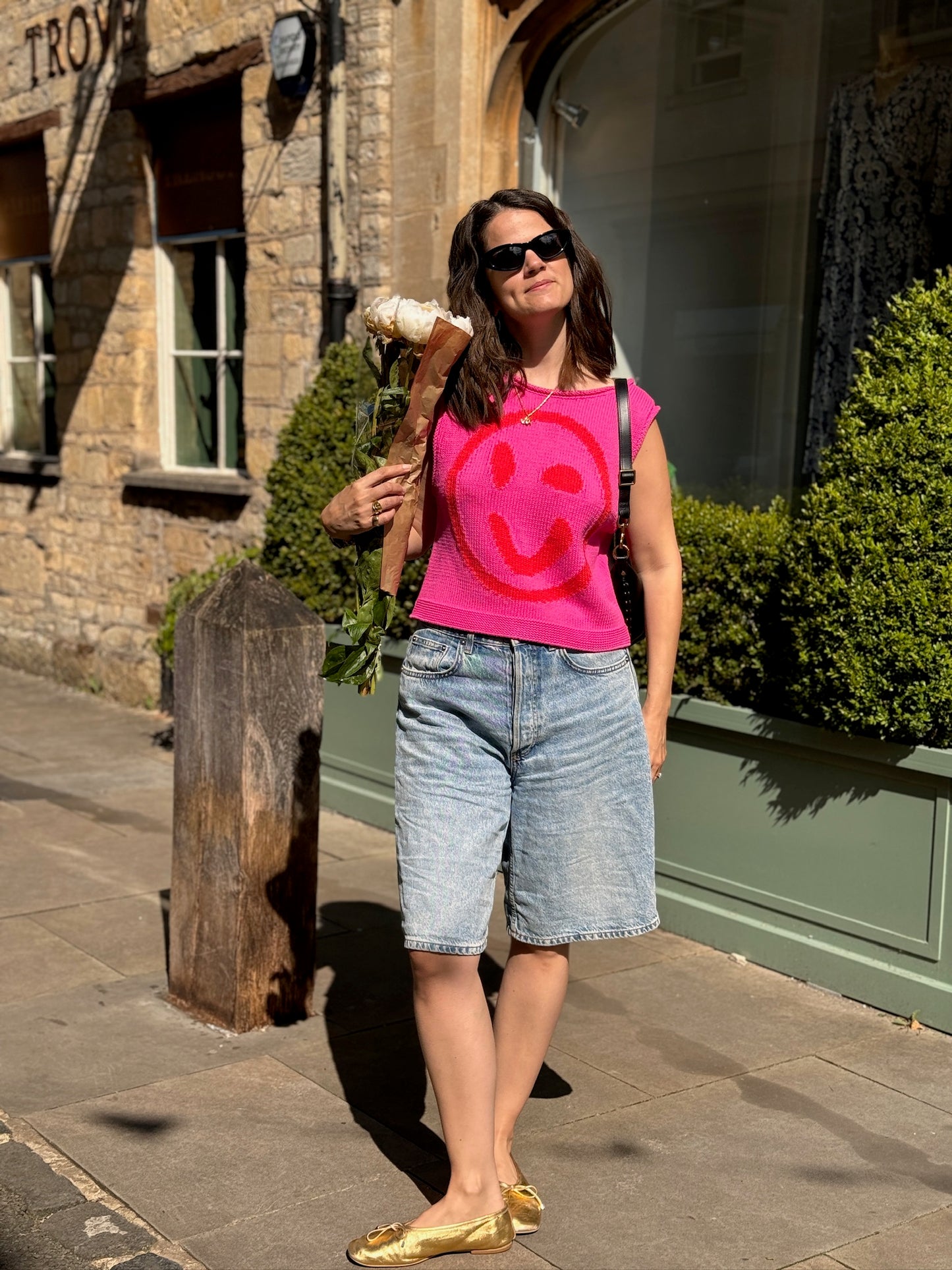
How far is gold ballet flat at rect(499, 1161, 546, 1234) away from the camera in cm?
293

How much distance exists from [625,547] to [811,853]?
69.6 inches

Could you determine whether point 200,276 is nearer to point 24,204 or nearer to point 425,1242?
point 24,204

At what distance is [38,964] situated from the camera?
14.7 feet

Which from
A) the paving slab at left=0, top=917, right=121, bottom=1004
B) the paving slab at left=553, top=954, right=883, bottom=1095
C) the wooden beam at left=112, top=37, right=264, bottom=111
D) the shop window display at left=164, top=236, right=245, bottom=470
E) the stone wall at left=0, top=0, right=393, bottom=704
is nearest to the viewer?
the paving slab at left=553, top=954, right=883, bottom=1095

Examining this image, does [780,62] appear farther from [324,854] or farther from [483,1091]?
[483,1091]

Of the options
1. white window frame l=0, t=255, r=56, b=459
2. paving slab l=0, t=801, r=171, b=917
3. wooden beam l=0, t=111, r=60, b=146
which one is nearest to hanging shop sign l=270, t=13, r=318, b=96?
wooden beam l=0, t=111, r=60, b=146

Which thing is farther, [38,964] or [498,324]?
[38,964]

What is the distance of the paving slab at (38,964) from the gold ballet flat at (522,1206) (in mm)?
1840

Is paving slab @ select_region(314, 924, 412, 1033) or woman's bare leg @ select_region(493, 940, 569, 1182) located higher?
woman's bare leg @ select_region(493, 940, 569, 1182)

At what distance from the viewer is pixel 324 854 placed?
580cm

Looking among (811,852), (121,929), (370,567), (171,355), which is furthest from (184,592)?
(370,567)

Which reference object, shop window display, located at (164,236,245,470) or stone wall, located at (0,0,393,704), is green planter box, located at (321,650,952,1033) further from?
shop window display, located at (164,236,245,470)

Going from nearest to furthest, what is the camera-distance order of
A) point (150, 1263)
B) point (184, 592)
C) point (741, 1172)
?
1. point (150, 1263)
2. point (741, 1172)
3. point (184, 592)

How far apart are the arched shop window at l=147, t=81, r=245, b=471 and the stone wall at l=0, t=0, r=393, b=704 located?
12 centimetres
